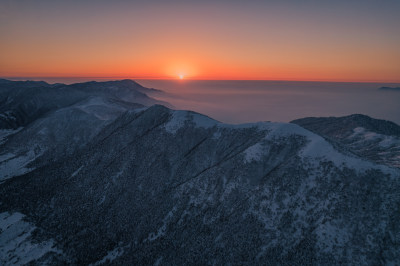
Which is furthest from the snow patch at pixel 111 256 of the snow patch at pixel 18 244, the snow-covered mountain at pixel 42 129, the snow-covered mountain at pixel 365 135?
the snow-covered mountain at pixel 42 129

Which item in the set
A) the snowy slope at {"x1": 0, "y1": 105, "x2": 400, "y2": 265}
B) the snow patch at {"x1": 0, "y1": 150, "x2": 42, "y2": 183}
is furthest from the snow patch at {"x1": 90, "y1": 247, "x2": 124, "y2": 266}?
the snow patch at {"x1": 0, "y1": 150, "x2": 42, "y2": 183}

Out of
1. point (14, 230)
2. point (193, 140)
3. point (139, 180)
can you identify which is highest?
point (193, 140)

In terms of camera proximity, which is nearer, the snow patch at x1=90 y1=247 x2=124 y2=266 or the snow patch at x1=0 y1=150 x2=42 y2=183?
the snow patch at x1=90 y1=247 x2=124 y2=266

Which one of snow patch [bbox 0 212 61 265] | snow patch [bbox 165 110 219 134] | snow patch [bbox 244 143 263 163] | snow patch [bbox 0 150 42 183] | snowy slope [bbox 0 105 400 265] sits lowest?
snow patch [bbox 0 212 61 265]

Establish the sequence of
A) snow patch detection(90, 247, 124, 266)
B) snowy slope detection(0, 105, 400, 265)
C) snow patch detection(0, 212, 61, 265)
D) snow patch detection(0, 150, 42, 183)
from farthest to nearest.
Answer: snow patch detection(0, 150, 42, 183), snow patch detection(0, 212, 61, 265), snow patch detection(90, 247, 124, 266), snowy slope detection(0, 105, 400, 265)

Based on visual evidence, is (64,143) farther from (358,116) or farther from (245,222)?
(358,116)

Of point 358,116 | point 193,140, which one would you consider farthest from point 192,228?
point 358,116

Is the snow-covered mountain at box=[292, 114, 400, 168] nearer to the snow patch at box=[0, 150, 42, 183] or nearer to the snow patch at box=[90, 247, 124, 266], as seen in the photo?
the snow patch at box=[90, 247, 124, 266]

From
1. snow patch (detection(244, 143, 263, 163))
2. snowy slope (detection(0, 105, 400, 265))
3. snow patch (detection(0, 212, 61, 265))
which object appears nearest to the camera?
snowy slope (detection(0, 105, 400, 265))
